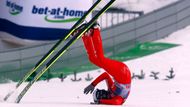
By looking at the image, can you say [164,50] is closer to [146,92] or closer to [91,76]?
[91,76]

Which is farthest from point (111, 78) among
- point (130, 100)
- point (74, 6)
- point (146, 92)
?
point (74, 6)

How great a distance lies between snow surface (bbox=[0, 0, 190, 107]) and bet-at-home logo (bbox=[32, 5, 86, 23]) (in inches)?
65.5

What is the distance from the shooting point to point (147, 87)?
12.2 m

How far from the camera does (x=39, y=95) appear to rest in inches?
458

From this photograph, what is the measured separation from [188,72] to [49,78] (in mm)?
3307

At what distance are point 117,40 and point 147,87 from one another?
471 centimetres

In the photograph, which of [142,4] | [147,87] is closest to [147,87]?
[147,87]

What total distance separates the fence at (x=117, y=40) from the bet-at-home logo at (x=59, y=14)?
78cm

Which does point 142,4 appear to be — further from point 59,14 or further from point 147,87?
point 147,87

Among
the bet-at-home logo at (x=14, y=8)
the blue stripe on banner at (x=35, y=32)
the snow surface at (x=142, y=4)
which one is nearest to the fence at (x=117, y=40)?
the blue stripe on banner at (x=35, y=32)

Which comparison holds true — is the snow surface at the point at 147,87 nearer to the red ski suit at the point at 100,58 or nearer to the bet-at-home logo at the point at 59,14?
the red ski suit at the point at 100,58

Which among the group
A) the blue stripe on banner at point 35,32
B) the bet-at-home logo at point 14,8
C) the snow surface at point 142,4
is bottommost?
the blue stripe on banner at point 35,32

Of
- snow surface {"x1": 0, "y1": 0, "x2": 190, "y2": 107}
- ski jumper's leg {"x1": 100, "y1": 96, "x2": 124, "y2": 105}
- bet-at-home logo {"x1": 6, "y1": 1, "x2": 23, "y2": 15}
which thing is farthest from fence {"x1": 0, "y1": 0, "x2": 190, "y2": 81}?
ski jumper's leg {"x1": 100, "y1": 96, "x2": 124, "y2": 105}

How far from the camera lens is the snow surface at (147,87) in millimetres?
9641
